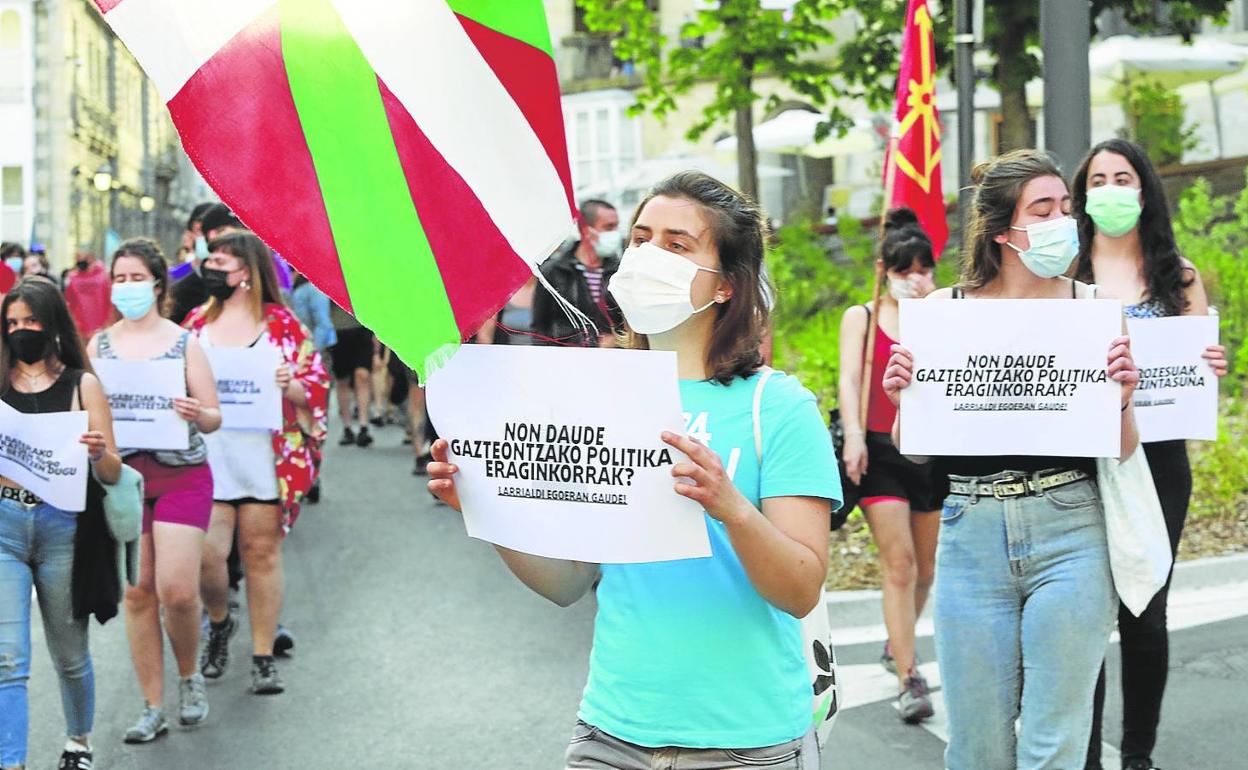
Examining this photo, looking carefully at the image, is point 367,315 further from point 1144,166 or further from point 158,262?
point 158,262

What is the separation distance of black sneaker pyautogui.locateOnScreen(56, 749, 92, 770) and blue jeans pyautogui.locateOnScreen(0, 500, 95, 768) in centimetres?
8

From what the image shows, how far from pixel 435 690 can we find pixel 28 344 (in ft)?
8.27

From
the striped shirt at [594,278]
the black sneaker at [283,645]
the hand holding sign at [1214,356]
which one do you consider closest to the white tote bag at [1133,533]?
the hand holding sign at [1214,356]

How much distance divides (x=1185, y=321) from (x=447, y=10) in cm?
335

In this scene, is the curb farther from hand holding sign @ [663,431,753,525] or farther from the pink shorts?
hand holding sign @ [663,431,753,525]

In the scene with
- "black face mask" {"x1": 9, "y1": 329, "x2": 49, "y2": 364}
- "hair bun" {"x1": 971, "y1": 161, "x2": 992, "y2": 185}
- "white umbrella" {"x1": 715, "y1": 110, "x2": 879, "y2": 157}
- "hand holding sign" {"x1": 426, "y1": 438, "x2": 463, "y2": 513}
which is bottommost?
"hand holding sign" {"x1": 426, "y1": 438, "x2": 463, "y2": 513}

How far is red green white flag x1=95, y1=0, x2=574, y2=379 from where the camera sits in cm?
307

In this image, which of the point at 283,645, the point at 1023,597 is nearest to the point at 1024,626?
the point at 1023,597

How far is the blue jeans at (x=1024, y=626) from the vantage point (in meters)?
4.57

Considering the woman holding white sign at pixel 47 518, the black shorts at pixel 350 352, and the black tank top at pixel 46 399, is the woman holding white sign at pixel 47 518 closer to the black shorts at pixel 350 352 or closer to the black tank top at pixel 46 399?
the black tank top at pixel 46 399

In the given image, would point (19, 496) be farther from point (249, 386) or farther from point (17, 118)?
point (17, 118)

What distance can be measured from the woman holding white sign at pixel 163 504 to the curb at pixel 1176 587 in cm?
326

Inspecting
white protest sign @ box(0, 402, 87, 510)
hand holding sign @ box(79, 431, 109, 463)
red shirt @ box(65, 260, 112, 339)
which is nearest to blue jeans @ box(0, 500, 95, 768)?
white protest sign @ box(0, 402, 87, 510)

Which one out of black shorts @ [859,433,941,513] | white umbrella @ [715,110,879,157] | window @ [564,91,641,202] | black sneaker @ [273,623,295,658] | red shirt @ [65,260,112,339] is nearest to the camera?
black shorts @ [859,433,941,513]
